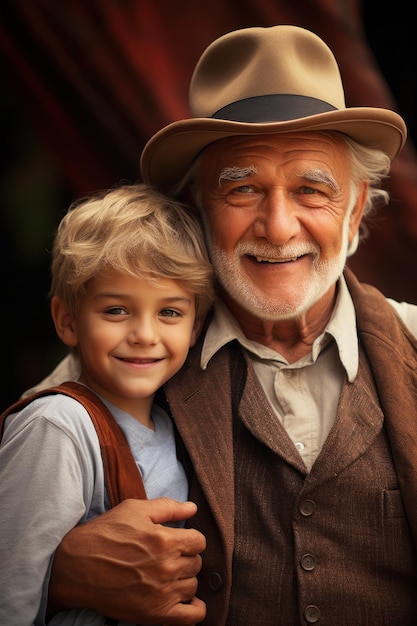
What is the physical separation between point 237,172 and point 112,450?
0.99 m

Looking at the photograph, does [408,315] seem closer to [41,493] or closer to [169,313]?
[169,313]

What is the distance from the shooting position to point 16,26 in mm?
3363

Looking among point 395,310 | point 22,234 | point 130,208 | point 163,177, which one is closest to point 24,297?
point 22,234

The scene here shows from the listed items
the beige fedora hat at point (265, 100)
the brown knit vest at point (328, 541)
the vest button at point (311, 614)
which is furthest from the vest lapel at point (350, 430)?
the beige fedora hat at point (265, 100)

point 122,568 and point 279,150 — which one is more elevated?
point 279,150

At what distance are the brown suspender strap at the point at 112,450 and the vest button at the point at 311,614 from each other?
1.89 ft

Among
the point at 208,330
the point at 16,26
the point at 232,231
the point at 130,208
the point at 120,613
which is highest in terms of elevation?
the point at 16,26

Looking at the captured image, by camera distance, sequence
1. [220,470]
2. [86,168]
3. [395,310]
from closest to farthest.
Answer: [220,470] → [395,310] → [86,168]

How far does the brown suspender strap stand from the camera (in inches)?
83.3

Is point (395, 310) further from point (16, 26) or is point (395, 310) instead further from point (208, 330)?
point (16, 26)

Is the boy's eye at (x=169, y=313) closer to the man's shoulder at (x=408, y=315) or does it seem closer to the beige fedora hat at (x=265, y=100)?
the beige fedora hat at (x=265, y=100)

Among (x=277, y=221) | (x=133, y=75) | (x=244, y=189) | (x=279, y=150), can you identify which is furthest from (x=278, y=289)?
(x=133, y=75)

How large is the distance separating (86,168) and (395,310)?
1701 mm

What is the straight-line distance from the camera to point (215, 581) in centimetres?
220
